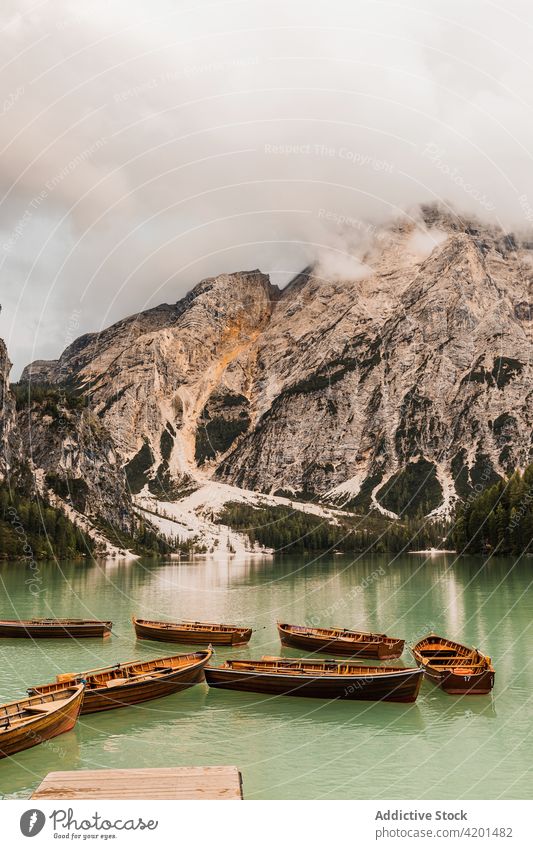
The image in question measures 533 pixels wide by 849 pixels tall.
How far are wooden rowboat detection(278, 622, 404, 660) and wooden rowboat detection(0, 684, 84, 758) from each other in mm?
25754

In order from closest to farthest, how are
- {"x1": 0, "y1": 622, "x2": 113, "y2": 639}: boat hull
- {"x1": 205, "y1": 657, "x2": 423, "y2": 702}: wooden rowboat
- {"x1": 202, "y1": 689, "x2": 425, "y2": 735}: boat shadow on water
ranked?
{"x1": 202, "y1": 689, "x2": 425, "y2": 735}: boat shadow on water, {"x1": 205, "y1": 657, "x2": 423, "y2": 702}: wooden rowboat, {"x1": 0, "y1": 622, "x2": 113, "y2": 639}: boat hull

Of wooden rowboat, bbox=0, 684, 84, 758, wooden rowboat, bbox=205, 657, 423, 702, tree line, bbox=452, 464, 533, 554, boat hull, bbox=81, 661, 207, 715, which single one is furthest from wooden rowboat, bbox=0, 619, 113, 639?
tree line, bbox=452, 464, 533, 554

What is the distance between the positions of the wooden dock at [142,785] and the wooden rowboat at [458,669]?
77.6 feet

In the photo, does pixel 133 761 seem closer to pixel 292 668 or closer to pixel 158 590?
pixel 292 668

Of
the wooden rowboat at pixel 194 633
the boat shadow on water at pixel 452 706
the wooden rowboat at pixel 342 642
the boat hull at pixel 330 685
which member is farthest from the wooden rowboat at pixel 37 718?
the wooden rowboat at pixel 342 642

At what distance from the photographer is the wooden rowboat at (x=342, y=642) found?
51.5 meters

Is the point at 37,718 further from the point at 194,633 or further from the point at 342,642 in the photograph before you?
the point at 342,642

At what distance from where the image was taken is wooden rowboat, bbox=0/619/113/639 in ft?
202

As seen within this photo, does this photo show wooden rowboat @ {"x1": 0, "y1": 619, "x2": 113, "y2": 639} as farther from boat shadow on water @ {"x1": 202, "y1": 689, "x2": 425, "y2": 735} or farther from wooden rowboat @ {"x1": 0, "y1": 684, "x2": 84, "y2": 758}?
wooden rowboat @ {"x1": 0, "y1": 684, "x2": 84, "y2": 758}

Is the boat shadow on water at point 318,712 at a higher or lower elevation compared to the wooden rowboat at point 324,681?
lower

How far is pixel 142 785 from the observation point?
1864 cm

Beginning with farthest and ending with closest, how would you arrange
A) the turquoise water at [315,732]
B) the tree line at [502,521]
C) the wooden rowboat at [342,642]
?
the tree line at [502,521], the wooden rowboat at [342,642], the turquoise water at [315,732]

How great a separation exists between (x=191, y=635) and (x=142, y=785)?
41.4 m

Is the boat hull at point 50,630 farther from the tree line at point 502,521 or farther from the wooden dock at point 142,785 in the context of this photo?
the tree line at point 502,521
